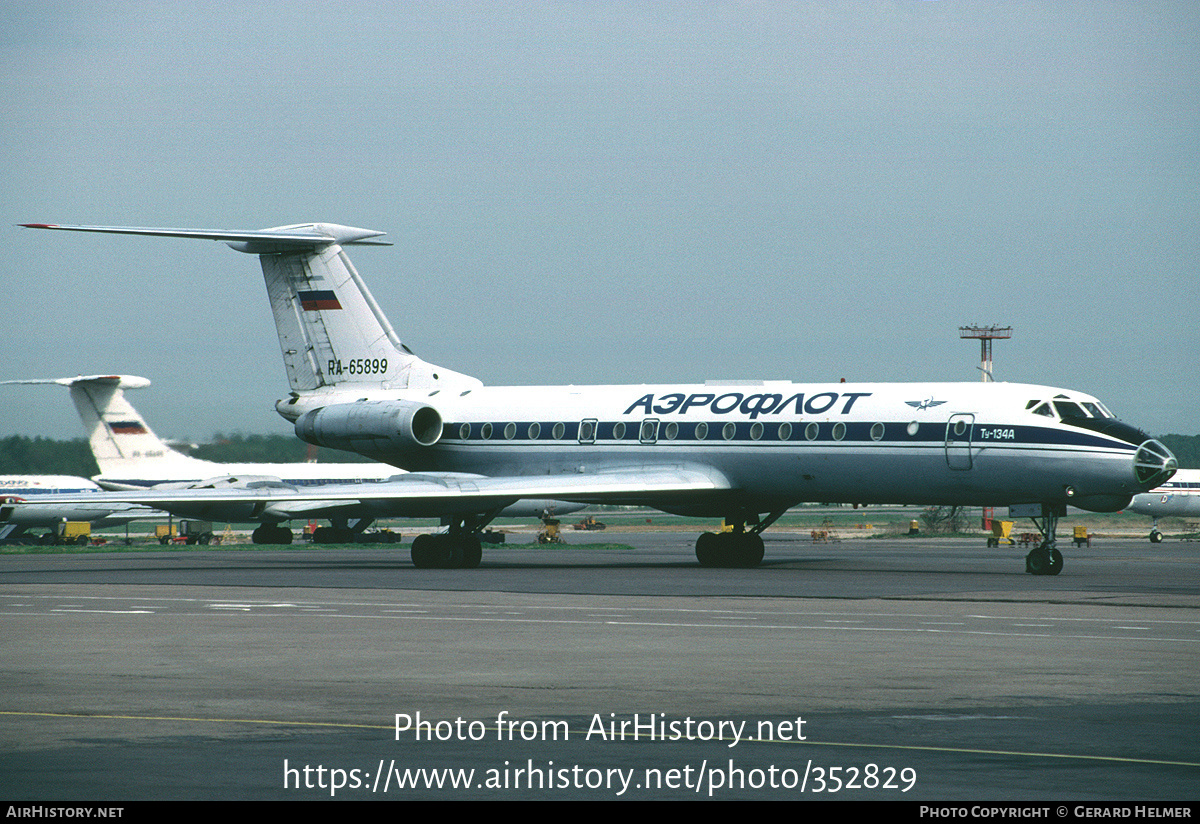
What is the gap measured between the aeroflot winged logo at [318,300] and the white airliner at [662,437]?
37 mm

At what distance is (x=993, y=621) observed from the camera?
19.2m

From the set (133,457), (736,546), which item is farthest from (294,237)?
(133,457)

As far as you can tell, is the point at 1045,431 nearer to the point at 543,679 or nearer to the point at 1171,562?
the point at 1171,562

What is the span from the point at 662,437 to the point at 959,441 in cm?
714

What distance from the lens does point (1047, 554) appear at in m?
30.4

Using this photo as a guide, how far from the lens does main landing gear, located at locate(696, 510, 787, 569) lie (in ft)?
117

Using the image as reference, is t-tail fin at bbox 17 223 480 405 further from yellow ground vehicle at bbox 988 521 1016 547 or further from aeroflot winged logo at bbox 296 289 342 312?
yellow ground vehicle at bbox 988 521 1016 547

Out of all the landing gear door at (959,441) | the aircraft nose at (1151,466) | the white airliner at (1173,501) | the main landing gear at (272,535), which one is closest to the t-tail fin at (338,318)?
the landing gear door at (959,441)

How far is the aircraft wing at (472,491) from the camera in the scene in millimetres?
33219

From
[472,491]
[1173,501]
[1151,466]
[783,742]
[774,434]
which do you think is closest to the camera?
[783,742]

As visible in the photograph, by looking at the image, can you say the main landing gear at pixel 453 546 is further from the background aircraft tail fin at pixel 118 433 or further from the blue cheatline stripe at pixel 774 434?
the background aircraft tail fin at pixel 118 433

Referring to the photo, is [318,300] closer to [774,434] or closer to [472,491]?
[472,491]

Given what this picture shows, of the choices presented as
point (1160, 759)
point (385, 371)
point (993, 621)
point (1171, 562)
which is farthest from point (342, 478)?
point (1160, 759)

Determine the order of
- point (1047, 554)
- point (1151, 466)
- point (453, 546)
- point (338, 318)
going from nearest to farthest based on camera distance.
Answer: point (1151, 466) < point (1047, 554) < point (453, 546) < point (338, 318)
